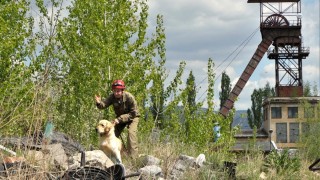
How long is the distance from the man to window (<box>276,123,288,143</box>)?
56.5 m

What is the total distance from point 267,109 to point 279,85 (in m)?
4.95

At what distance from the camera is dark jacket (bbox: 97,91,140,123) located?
1196 cm

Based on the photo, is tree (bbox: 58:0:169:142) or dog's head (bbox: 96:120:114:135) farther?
tree (bbox: 58:0:169:142)

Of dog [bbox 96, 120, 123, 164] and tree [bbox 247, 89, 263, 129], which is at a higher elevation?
tree [bbox 247, 89, 263, 129]

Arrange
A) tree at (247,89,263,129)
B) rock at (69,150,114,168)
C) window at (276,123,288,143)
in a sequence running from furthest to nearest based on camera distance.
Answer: tree at (247,89,263,129), window at (276,123,288,143), rock at (69,150,114,168)

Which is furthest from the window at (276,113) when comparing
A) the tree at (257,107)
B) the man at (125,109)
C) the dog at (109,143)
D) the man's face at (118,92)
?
the dog at (109,143)

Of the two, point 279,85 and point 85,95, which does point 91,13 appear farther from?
point 279,85

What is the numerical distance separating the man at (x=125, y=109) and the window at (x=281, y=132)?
5647 cm

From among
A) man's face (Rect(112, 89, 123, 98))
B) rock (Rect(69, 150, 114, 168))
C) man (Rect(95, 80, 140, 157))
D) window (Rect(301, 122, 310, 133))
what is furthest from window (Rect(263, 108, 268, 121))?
rock (Rect(69, 150, 114, 168))

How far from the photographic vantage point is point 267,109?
69562mm

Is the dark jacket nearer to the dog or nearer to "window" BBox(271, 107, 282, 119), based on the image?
the dog

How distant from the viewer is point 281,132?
223 ft

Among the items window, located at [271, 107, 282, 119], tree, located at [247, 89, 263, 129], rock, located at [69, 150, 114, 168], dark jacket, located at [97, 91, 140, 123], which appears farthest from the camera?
tree, located at [247, 89, 263, 129]

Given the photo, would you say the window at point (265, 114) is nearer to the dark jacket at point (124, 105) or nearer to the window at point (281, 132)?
the window at point (281, 132)
